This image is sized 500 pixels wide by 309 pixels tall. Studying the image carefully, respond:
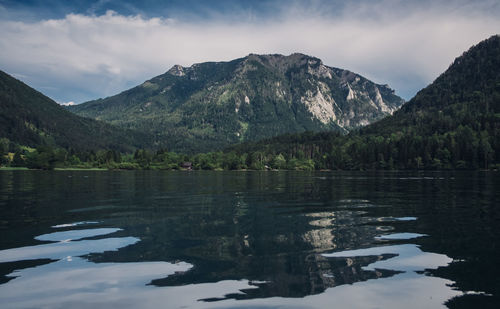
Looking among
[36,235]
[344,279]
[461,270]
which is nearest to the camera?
[344,279]

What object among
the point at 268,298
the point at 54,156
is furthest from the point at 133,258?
the point at 54,156

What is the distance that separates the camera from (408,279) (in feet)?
33.7

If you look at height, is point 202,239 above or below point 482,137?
below

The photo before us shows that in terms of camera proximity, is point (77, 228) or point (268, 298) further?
point (77, 228)

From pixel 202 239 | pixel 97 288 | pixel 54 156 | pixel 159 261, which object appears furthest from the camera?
pixel 54 156

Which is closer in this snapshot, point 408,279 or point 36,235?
point 408,279

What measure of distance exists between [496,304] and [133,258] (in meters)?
11.6

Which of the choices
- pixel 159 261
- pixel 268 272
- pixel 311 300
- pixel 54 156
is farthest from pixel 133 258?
pixel 54 156

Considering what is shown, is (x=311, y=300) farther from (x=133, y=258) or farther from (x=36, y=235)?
(x=36, y=235)

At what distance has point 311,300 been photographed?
854 centimetres

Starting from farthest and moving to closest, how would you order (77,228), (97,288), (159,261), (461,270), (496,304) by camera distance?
1. (77,228)
2. (159,261)
3. (461,270)
4. (97,288)
5. (496,304)

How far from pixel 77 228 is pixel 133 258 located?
27.3ft

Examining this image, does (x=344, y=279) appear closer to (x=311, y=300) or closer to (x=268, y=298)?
(x=311, y=300)

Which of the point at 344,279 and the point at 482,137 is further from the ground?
the point at 482,137
